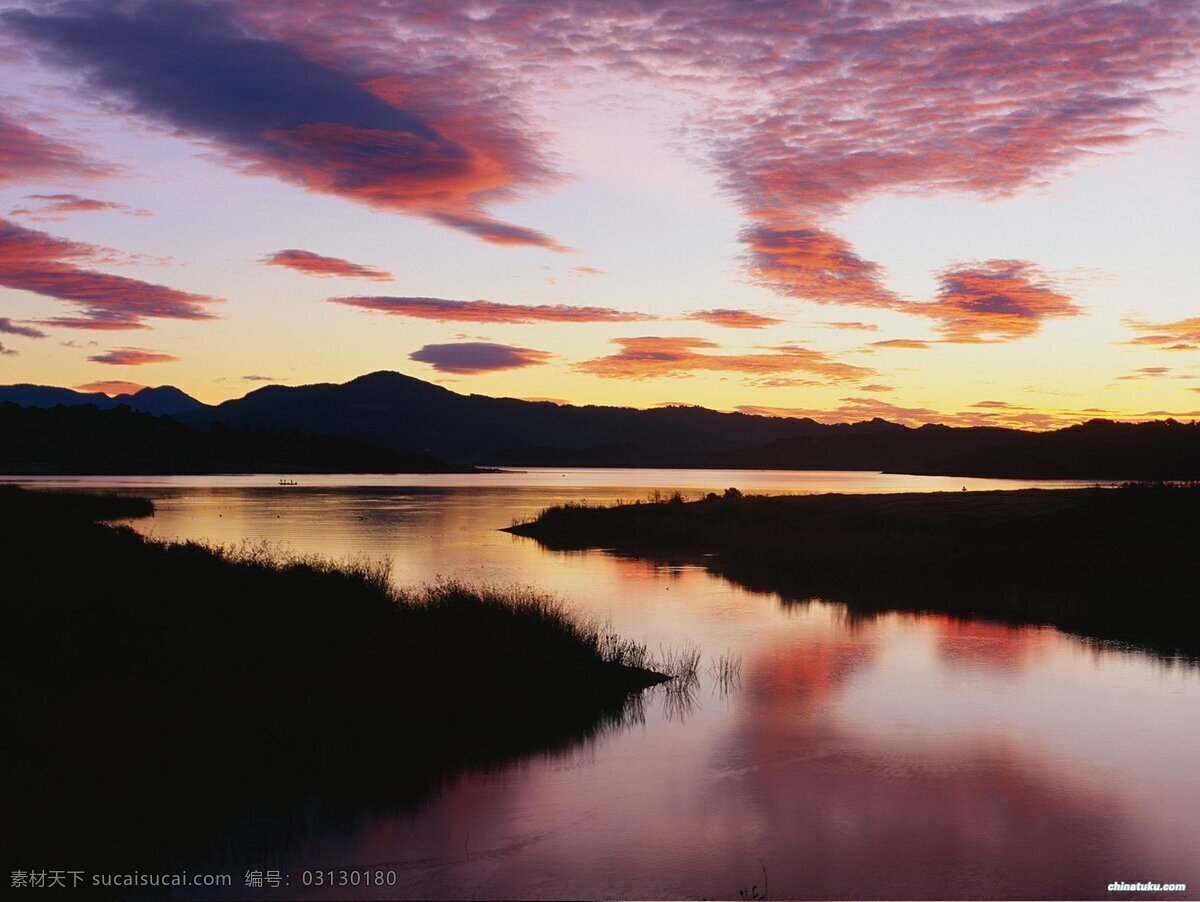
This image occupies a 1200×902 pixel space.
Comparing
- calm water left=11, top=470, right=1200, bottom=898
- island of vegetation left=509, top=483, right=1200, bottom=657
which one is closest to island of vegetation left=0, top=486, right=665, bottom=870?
calm water left=11, top=470, right=1200, bottom=898

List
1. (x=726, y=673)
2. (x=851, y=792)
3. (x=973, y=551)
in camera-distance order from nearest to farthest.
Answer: (x=851, y=792) < (x=726, y=673) < (x=973, y=551)

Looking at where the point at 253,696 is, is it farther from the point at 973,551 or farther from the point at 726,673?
the point at 973,551

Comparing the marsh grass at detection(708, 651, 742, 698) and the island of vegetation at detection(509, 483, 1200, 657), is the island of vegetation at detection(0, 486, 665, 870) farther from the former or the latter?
the island of vegetation at detection(509, 483, 1200, 657)

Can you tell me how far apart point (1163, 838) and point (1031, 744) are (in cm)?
493

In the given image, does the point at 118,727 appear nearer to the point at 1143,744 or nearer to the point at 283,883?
the point at 283,883

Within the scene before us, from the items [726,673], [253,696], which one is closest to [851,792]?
[726,673]

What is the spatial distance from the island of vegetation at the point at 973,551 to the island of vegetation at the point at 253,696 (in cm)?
1743

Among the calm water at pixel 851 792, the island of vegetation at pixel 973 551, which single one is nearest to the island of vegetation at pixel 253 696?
the calm water at pixel 851 792

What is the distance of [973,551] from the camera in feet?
155

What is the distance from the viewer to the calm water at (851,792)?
13031 millimetres

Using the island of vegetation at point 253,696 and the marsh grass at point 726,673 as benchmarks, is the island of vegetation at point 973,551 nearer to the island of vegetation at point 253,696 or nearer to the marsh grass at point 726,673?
the marsh grass at point 726,673

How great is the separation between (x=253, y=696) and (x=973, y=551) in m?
38.0

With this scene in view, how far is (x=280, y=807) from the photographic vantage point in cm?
1465

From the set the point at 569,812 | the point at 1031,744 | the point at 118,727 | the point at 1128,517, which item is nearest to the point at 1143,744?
the point at 1031,744
